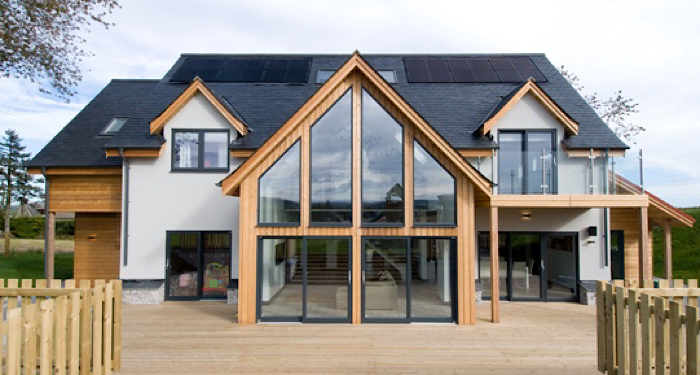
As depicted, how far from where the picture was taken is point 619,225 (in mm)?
12914

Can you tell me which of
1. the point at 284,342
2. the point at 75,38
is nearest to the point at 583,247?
the point at 284,342

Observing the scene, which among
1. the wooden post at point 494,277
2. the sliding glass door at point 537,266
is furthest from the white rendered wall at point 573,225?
the wooden post at point 494,277

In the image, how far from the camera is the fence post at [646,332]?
5137 mm

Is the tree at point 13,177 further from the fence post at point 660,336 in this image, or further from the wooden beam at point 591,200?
the fence post at point 660,336

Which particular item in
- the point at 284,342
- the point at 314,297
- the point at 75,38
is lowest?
the point at 284,342

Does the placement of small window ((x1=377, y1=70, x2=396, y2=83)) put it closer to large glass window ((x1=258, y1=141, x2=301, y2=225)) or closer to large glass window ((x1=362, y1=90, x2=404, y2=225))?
large glass window ((x1=362, y1=90, x2=404, y2=225))

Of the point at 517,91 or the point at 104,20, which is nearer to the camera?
the point at 517,91

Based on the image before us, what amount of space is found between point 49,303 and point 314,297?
5.39m

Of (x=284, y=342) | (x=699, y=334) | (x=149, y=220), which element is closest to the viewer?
(x=699, y=334)

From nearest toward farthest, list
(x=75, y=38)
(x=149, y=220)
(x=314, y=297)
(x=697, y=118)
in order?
1. (x=314, y=297)
2. (x=149, y=220)
3. (x=75, y=38)
4. (x=697, y=118)

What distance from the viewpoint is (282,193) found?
951cm

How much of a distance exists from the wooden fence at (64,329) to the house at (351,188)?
11.2 feet

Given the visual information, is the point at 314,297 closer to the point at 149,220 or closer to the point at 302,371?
the point at 302,371

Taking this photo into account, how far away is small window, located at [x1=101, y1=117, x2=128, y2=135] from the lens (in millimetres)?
13359
